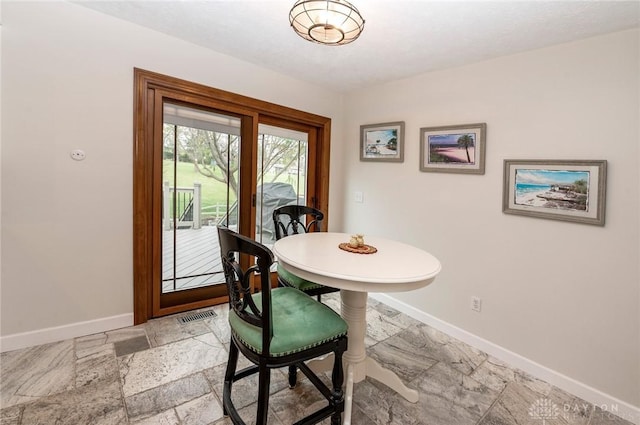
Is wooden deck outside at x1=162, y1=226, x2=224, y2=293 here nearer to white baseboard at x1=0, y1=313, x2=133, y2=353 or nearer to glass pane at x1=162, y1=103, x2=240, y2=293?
glass pane at x1=162, y1=103, x2=240, y2=293

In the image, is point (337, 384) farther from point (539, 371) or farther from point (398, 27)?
point (398, 27)

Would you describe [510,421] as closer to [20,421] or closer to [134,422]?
[134,422]

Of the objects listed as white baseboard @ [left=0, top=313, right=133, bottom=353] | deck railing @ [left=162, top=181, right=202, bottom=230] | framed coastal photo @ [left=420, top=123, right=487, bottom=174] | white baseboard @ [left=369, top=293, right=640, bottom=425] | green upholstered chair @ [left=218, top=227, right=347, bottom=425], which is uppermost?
framed coastal photo @ [left=420, top=123, right=487, bottom=174]

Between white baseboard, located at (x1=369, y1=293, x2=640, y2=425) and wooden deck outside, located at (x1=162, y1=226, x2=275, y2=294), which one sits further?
wooden deck outside, located at (x1=162, y1=226, x2=275, y2=294)

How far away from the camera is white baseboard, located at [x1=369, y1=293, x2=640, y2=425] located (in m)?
1.73

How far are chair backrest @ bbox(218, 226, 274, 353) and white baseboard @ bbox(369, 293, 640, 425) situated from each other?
1943 millimetres

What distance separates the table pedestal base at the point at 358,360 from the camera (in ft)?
5.67

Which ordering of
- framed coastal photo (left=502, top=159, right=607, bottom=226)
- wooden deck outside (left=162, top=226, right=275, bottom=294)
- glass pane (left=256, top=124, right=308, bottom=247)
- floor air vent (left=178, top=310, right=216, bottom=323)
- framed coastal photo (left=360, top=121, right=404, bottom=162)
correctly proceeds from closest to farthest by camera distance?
1. framed coastal photo (left=502, top=159, right=607, bottom=226)
2. floor air vent (left=178, top=310, right=216, bottom=323)
3. wooden deck outside (left=162, top=226, right=275, bottom=294)
4. framed coastal photo (left=360, top=121, right=404, bottom=162)
5. glass pane (left=256, top=124, right=308, bottom=247)

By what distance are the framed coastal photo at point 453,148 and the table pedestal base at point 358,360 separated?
149cm

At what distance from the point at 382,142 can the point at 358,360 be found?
7.22 feet

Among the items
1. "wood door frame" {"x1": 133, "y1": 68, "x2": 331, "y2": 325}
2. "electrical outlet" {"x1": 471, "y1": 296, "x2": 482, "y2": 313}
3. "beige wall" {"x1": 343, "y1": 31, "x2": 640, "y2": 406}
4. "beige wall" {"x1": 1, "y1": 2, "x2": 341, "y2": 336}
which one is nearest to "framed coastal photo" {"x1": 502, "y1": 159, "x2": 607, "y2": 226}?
"beige wall" {"x1": 343, "y1": 31, "x2": 640, "y2": 406}

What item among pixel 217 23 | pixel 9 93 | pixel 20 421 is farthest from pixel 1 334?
pixel 217 23

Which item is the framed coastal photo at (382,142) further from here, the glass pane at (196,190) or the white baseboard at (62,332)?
the white baseboard at (62,332)

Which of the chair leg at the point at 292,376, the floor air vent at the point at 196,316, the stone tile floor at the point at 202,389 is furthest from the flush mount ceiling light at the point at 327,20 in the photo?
the floor air vent at the point at 196,316
